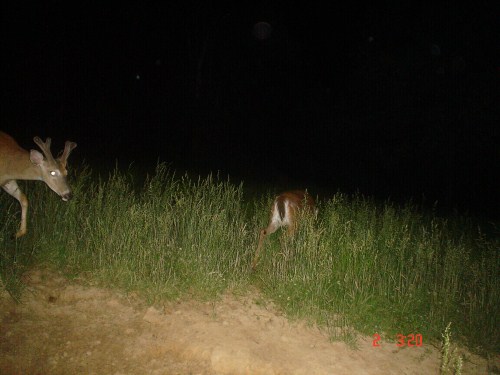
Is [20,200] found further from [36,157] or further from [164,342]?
[164,342]

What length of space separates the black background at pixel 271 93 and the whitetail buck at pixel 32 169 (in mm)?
6442

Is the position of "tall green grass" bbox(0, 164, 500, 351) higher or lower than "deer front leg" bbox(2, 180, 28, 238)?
lower

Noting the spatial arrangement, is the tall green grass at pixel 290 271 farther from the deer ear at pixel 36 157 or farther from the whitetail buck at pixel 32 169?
the deer ear at pixel 36 157

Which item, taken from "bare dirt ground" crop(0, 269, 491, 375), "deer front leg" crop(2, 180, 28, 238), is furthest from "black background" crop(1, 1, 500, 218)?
"bare dirt ground" crop(0, 269, 491, 375)

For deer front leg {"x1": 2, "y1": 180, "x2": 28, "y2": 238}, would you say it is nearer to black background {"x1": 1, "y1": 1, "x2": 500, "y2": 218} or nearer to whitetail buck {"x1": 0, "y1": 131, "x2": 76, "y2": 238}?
whitetail buck {"x1": 0, "y1": 131, "x2": 76, "y2": 238}

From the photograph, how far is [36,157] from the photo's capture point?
537 cm

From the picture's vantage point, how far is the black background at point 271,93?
451 inches

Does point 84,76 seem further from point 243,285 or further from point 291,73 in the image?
point 243,285

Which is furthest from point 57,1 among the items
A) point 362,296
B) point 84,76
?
point 362,296

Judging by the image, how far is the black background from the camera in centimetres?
1145
